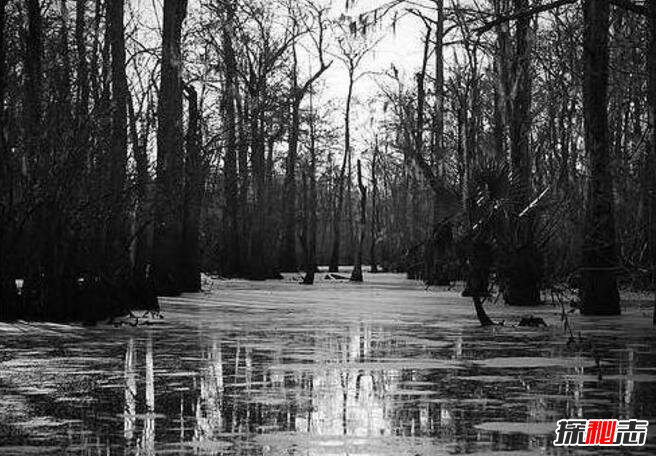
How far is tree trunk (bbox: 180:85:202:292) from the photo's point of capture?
21.2 m

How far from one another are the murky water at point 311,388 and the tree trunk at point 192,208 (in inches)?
342

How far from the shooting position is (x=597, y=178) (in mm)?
15445

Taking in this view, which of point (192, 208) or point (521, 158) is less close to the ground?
point (521, 158)

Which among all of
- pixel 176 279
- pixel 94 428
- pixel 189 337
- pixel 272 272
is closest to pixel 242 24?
pixel 272 272

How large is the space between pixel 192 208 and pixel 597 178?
11139 mm

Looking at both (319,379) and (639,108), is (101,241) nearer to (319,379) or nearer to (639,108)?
(319,379)

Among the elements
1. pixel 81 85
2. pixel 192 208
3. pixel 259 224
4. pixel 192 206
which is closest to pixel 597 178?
pixel 81 85

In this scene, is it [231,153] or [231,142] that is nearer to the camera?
[231,142]

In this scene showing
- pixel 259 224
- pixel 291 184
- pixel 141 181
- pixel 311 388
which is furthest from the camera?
pixel 291 184

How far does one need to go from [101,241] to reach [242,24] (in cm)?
2437

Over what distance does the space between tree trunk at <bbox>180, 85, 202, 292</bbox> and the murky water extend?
8.67m

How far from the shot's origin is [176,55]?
21719 mm

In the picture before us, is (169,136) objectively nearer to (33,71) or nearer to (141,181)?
(33,71)

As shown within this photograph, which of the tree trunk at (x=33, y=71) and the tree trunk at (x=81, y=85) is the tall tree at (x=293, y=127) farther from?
the tree trunk at (x=33, y=71)
